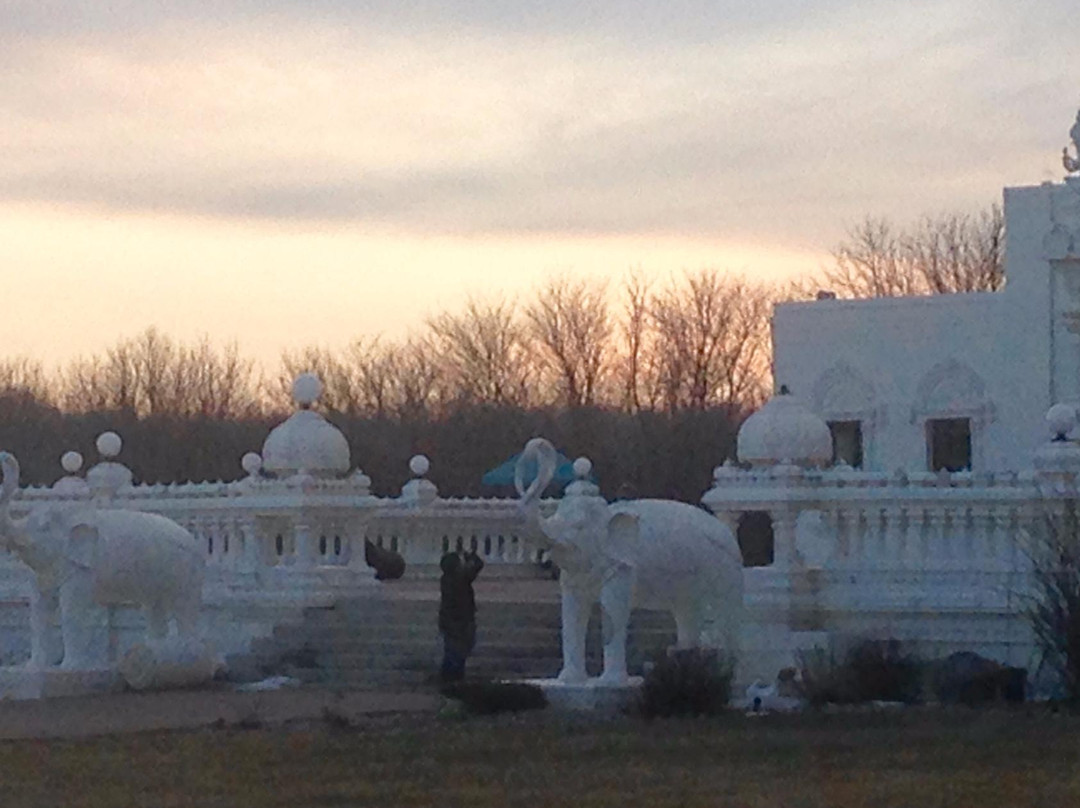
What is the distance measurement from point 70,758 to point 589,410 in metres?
47.6

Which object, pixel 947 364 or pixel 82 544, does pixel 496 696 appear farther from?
pixel 947 364

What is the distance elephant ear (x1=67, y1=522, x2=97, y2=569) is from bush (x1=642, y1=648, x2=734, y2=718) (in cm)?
735

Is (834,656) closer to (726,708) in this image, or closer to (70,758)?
(726,708)

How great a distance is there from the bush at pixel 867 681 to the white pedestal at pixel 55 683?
7.61 metres

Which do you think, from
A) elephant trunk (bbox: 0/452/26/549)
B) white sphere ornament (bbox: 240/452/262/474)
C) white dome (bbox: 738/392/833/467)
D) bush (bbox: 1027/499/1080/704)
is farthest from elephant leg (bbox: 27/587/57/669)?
bush (bbox: 1027/499/1080/704)

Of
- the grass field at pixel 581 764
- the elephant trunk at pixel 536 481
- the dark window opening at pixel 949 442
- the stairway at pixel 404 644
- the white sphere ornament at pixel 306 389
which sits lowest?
the grass field at pixel 581 764

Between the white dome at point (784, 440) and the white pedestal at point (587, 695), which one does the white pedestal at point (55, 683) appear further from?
the white dome at point (784, 440)

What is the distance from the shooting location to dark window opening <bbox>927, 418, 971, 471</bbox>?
1633 inches

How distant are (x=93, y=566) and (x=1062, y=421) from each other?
9.80m

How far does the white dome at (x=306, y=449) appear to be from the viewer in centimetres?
2841

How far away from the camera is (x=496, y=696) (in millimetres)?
20953

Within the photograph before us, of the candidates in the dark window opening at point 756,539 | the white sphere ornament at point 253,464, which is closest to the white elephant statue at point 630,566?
the white sphere ornament at point 253,464

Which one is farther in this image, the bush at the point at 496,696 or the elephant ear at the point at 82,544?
the elephant ear at the point at 82,544

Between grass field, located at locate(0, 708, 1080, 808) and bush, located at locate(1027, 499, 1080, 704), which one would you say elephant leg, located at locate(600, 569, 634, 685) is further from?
bush, located at locate(1027, 499, 1080, 704)
